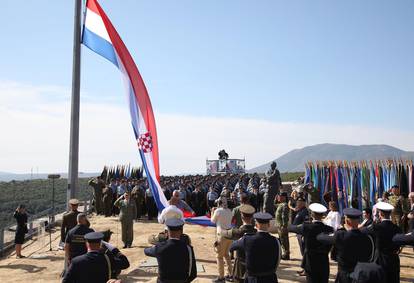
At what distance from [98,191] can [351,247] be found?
57.2 ft

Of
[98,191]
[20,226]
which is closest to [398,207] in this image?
[20,226]

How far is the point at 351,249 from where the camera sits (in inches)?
246

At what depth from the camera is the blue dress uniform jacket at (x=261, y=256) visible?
6109 millimetres

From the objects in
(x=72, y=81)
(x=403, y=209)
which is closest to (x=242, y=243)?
(x=72, y=81)

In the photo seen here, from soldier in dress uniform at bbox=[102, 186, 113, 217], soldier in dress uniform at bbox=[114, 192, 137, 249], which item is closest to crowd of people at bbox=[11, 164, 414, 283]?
soldier in dress uniform at bbox=[114, 192, 137, 249]

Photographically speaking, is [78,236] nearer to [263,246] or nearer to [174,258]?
[174,258]

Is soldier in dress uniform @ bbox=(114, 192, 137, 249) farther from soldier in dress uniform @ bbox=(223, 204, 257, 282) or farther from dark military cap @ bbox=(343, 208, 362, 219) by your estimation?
dark military cap @ bbox=(343, 208, 362, 219)

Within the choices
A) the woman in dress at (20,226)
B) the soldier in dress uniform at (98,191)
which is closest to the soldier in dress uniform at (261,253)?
the woman in dress at (20,226)

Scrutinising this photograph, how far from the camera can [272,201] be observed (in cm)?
1736

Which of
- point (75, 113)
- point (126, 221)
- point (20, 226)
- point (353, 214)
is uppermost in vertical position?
point (75, 113)

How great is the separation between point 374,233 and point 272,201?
10395 millimetres

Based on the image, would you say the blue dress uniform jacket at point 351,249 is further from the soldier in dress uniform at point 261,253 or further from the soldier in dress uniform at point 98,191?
the soldier in dress uniform at point 98,191

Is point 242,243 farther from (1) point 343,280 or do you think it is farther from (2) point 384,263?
(2) point 384,263

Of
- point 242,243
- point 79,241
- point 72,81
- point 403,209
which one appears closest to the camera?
point 242,243
